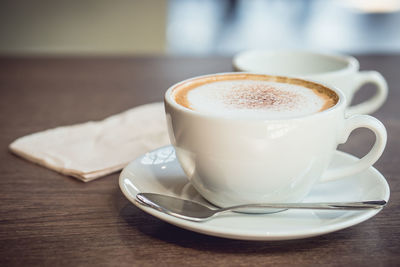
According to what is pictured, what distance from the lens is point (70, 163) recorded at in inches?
27.6

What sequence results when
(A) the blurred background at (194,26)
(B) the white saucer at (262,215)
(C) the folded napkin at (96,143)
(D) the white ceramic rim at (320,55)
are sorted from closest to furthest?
(B) the white saucer at (262,215), (C) the folded napkin at (96,143), (D) the white ceramic rim at (320,55), (A) the blurred background at (194,26)

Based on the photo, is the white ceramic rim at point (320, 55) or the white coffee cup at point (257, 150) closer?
the white coffee cup at point (257, 150)

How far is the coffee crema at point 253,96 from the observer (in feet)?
1.78

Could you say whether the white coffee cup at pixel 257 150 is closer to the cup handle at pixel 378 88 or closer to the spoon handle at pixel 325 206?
the spoon handle at pixel 325 206

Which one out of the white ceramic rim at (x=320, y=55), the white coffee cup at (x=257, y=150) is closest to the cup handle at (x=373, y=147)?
the white coffee cup at (x=257, y=150)

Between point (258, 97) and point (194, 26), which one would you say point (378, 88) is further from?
point (194, 26)

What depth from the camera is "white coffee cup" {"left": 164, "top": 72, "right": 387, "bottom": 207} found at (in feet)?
1.61

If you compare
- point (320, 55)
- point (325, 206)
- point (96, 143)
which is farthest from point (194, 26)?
point (325, 206)

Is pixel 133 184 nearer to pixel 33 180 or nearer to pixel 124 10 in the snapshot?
pixel 33 180

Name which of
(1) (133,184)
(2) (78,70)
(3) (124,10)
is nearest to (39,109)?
(2) (78,70)

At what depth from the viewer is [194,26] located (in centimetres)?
494

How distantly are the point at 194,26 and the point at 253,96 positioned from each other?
4.48m

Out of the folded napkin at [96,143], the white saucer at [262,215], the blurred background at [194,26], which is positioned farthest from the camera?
the blurred background at [194,26]

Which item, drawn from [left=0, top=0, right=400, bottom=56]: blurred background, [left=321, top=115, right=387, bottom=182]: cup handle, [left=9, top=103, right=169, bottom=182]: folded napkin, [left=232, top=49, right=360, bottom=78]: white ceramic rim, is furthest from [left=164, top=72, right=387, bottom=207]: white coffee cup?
[left=0, top=0, right=400, bottom=56]: blurred background
